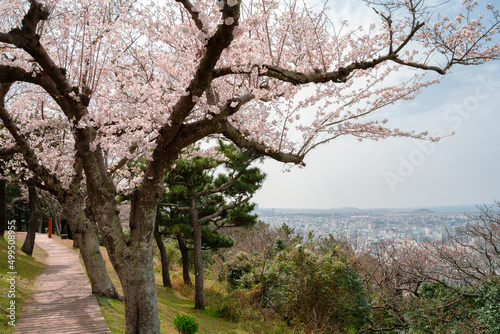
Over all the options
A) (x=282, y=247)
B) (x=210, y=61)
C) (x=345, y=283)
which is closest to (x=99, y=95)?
(x=210, y=61)

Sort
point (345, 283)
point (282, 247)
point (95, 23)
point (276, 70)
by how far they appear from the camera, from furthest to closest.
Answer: point (282, 247), point (345, 283), point (95, 23), point (276, 70)

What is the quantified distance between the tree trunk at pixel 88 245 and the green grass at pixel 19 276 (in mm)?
1461

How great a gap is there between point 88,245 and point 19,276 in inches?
144

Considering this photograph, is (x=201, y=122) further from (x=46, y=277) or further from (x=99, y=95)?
(x=46, y=277)

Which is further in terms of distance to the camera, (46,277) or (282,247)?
(282,247)

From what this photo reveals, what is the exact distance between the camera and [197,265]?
11.1 metres

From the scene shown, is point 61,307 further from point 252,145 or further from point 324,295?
point 324,295

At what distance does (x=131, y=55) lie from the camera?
5.77m

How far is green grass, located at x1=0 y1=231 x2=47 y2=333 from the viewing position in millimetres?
6153

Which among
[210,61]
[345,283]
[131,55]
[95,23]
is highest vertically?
[95,23]

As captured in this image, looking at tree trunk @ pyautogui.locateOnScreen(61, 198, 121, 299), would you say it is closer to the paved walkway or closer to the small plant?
the paved walkway

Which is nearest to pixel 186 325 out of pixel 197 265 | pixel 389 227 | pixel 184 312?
pixel 184 312

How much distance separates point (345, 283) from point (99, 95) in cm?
778

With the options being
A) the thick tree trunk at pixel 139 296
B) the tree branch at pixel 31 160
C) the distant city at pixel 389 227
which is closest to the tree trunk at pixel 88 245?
the tree branch at pixel 31 160
